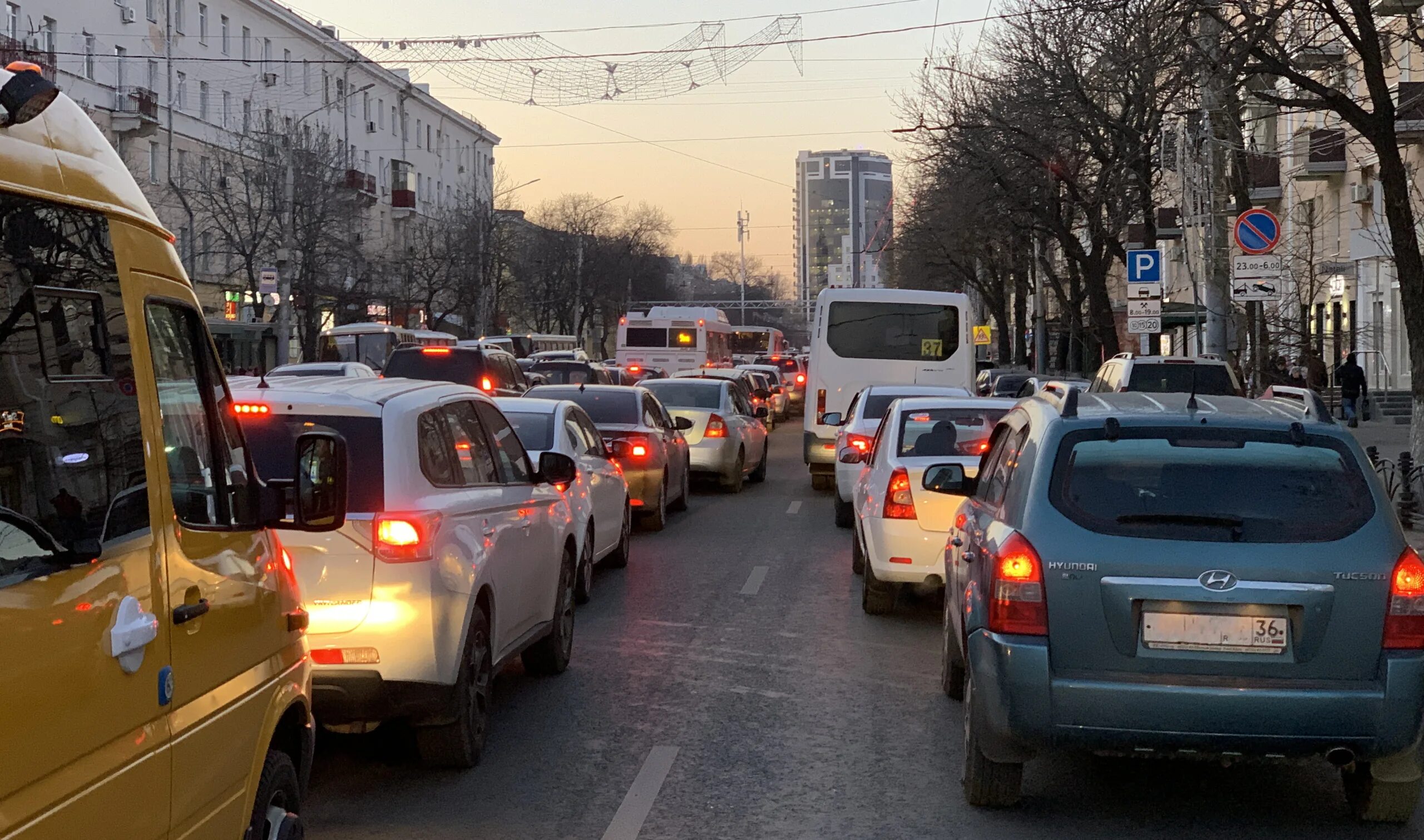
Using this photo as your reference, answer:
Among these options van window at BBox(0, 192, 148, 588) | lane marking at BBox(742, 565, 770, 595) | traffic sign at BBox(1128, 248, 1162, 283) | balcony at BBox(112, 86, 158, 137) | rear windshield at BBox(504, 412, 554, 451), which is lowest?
lane marking at BBox(742, 565, 770, 595)

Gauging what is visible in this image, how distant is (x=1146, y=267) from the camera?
83.6 ft

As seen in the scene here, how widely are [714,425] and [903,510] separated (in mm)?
10933

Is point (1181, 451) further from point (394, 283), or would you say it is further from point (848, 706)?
point (394, 283)

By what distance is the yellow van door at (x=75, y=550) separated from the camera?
2734 mm

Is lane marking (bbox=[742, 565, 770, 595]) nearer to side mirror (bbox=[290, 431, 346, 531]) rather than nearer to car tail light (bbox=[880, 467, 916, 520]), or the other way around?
car tail light (bbox=[880, 467, 916, 520])

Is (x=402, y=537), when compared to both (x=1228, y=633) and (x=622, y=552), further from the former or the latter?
(x=622, y=552)

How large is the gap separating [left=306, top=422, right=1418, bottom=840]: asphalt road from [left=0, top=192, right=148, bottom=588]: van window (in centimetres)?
302

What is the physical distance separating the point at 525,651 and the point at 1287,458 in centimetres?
460

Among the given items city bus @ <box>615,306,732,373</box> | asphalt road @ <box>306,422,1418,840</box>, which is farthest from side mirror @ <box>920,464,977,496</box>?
city bus @ <box>615,306,732,373</box>

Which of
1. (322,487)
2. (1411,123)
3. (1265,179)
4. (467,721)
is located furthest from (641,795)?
Result: (1265,179)

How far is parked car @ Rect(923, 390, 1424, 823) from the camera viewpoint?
5.57m

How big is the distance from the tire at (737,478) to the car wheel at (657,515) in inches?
179

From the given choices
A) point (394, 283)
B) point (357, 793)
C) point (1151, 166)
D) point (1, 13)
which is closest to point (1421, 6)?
point (1151, 166)

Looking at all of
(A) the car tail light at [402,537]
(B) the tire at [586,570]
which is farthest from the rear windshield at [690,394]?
(A) the car tail light at [402,537]
